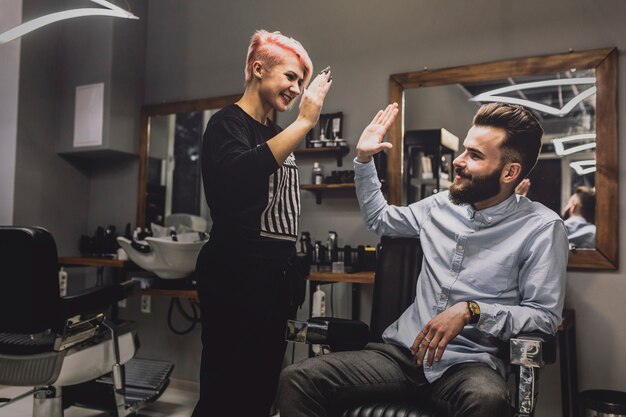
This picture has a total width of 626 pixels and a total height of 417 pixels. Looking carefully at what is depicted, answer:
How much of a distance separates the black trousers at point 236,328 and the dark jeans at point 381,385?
108mm

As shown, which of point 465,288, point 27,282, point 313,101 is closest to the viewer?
point 313,101

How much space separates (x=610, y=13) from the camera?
253 cm

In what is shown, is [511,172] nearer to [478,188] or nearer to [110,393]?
[478,188]

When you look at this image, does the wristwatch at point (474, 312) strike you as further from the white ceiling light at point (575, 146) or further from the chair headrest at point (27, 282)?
the chair headrest at point (27, 282)

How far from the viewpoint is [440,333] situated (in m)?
1.52

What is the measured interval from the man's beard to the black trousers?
2.38ft

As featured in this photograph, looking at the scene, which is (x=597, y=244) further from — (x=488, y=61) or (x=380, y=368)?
(x=380, y=368)

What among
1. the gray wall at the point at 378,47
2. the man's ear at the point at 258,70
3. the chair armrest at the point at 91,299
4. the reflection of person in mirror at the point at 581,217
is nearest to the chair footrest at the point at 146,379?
the chair armrest at the point at 91,299

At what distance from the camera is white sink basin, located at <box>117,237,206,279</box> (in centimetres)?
280

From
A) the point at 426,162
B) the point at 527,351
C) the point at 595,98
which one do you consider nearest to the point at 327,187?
the point at 426,162

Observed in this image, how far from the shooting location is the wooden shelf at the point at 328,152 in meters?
3.04

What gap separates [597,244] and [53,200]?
3.36 m

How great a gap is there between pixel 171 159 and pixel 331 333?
2.29 m

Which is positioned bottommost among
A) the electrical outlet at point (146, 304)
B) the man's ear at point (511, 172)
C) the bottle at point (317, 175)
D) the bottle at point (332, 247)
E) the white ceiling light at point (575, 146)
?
the electrical outlet at point (146, 304)
